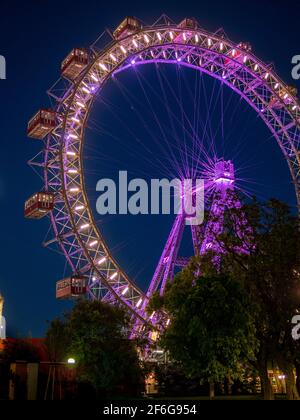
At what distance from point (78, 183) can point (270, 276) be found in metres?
17.0

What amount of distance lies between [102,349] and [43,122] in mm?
15496

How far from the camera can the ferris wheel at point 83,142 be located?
120ft

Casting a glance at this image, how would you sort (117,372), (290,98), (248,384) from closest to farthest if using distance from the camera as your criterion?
(117,372) → (248,384) → (290,98)

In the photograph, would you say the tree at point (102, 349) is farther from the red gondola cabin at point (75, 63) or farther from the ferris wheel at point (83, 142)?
the red gondola cabin at point (75, 63)

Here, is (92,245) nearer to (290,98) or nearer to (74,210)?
(74,210)

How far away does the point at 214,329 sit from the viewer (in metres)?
22.1

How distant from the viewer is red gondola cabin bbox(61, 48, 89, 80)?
127 feet

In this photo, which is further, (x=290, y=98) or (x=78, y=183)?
(x=290, y=98)

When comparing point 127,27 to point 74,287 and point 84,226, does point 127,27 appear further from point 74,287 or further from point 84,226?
point 74,287

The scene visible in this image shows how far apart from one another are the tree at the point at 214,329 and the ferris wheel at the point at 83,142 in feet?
37.4

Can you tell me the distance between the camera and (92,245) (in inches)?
1460

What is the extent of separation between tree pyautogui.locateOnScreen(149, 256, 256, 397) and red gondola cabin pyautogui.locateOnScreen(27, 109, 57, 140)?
1847cm

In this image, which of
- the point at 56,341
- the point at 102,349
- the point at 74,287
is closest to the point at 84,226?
→ the point at 74,287
